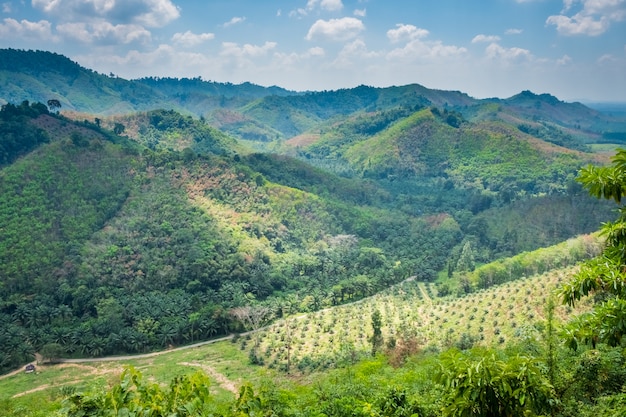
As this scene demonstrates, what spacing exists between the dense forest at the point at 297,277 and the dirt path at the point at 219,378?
3969 mm

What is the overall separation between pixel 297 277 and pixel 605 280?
64.4 m

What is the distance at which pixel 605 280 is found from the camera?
6383 mm

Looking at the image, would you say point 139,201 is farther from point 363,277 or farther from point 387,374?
point 387,374

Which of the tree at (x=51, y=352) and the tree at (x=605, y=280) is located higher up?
the tree at (x=605, y=280)

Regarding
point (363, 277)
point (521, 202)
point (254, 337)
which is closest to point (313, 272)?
point (363, 277)

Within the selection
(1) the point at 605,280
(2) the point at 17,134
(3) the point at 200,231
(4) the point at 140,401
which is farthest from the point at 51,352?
(1) the point at 605,280

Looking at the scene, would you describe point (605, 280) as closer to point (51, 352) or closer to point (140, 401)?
point (140, 401)

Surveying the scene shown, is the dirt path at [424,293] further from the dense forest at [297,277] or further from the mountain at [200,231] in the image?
the mountain at [200,231]

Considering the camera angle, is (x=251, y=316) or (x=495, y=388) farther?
(x=251, y=316)

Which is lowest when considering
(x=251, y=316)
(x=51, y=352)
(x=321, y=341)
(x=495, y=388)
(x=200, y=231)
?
(x=321, y=341)

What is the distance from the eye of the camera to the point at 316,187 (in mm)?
102250

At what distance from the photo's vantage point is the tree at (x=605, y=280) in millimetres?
6008

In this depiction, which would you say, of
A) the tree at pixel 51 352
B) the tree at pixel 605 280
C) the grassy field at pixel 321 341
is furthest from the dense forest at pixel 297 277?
the grassy field at pixel 321 341

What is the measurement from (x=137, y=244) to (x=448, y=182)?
287 feet
